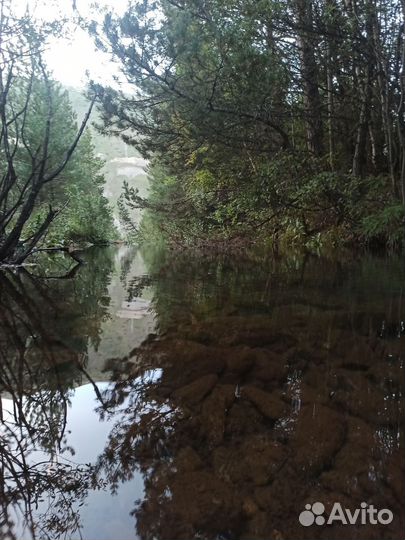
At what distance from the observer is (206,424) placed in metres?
1.74

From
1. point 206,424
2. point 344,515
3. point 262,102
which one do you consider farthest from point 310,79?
point 344,515

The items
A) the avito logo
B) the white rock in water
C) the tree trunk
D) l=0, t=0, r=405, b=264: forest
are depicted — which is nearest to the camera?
the avito logo

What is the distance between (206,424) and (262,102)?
23.6 ft

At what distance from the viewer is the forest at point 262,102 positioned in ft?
22.7

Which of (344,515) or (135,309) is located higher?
(135,309)

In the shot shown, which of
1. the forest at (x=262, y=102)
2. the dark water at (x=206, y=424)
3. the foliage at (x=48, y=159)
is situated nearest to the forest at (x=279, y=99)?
the forest at (x=262, y=102)

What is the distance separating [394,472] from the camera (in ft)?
4.40

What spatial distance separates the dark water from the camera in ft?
3.94

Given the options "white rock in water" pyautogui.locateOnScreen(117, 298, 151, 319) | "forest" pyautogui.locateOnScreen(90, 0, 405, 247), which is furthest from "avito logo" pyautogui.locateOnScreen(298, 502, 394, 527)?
"forest" pyautogui.locateOnScreen(90, 0, 405, 247)

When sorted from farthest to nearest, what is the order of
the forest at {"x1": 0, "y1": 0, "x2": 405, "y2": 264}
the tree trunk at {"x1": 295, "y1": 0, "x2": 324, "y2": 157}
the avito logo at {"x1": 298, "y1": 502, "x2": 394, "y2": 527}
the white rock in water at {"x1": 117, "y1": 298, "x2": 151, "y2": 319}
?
the tree trunk at {"x1": 295, "y1": 0, "x2": 324, "y2": 157} → the forest at {"x1": 0, "y1": 0, "x2": 405, "y2": 264} → the white rock in water at {"x1": 117, "y1": 298, "x2": 151, "y2": 319} → the avito logo at {"x1": 298, "y1": 502, "x2": 394, "y2": 527}

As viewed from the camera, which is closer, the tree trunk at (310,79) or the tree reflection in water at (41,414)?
the tree reflection in water at (41,414)

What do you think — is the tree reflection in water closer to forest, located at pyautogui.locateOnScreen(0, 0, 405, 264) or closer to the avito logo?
the avito logo

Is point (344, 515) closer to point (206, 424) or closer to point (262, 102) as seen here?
point (206, 424)

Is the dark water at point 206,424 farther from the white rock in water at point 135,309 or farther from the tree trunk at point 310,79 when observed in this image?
the tree trunk at point 310,79
